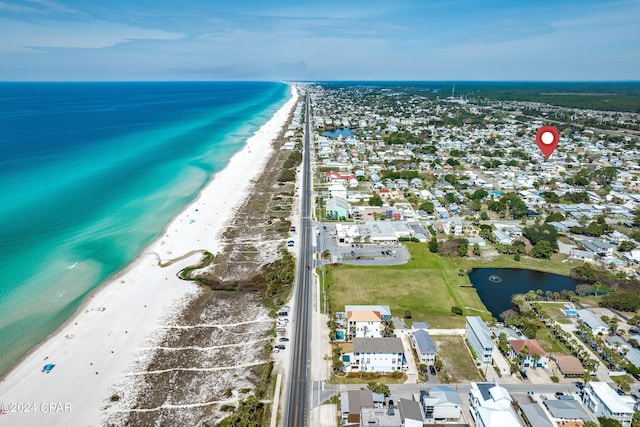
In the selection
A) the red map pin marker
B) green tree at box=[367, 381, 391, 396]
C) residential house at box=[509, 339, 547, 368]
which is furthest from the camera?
the red map pin marker

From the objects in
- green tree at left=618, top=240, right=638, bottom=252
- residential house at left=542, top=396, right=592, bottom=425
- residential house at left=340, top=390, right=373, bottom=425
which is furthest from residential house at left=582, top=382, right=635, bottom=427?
green tree at left=618, top=240, right=638, bottom=252

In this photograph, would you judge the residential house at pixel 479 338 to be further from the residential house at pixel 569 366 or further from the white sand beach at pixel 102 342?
the white sand beach at pixel 102 342

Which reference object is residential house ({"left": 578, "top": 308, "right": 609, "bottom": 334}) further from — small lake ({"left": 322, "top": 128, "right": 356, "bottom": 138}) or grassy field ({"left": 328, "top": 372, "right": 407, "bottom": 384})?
small lake ({"left": 322, "top": 128, "right": 356, "bottom": 138})

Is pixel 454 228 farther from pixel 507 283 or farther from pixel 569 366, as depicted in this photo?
pixel 569 366

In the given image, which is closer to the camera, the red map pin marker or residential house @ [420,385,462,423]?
residential house @ [420,385,462,423]

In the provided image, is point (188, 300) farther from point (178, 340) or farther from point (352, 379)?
point (352, 379)

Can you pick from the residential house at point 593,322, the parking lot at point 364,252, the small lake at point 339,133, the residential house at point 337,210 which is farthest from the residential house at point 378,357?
the small lake at point 339,133
